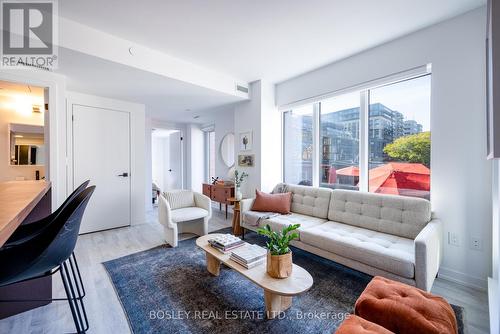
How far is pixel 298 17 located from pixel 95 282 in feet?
10.6

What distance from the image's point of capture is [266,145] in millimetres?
3924

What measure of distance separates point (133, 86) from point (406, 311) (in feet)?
12.2

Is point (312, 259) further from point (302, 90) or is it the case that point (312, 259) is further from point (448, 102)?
point (302, 90)

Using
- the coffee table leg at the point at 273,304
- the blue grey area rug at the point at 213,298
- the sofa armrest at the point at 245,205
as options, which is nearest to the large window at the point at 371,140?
the sofa armrest at the point at 245,205

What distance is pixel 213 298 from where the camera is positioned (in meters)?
1.89

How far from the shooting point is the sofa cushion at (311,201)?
3006 millimetres

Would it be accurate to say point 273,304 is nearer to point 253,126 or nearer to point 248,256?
point 248,256

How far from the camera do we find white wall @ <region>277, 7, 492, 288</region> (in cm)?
204

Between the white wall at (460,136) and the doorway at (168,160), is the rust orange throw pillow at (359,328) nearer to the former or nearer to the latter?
the white wall at (460,136)

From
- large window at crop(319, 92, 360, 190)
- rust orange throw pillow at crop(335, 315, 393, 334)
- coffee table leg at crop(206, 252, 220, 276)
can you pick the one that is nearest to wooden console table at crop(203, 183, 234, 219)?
large window at crop(319, 92, 360, 190)

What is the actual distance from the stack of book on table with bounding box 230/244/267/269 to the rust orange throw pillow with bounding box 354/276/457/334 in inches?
31.0

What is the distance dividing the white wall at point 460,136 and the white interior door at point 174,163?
17.8 feet

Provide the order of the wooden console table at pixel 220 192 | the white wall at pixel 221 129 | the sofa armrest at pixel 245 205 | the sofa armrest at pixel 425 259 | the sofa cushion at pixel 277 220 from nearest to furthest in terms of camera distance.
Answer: the sofa armrest at pixel 425 259 < the sofa cushion at pixel 277 220 < the sofa armrest at pixel 245 205 < the wooden console table at pixel 220 192 < the white wall at pixel 221 129

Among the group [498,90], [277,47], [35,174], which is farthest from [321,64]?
[35,174]
